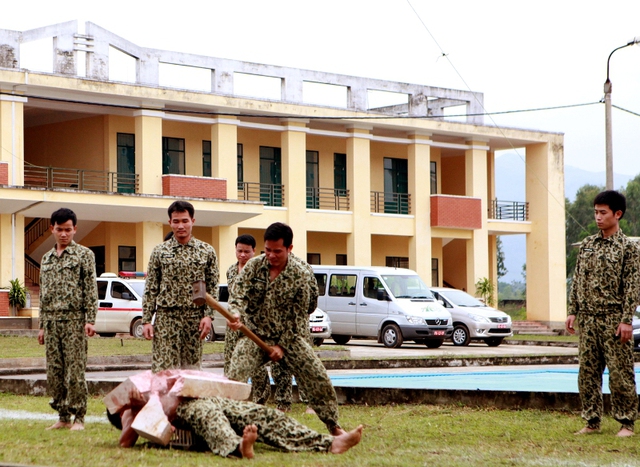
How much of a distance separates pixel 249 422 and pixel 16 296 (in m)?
23.0

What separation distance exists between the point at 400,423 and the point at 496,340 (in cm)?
1793

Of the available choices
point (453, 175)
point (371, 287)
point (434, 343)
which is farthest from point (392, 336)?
point (453, 175)

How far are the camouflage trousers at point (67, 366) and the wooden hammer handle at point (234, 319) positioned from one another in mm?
1841

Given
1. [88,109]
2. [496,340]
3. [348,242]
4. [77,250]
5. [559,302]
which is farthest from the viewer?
[559,302]

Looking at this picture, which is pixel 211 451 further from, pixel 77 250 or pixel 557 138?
pixel 557 138

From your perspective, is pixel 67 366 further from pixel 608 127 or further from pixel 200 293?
pixel 608 127

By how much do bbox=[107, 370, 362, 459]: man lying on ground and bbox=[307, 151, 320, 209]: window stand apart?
1167 inches

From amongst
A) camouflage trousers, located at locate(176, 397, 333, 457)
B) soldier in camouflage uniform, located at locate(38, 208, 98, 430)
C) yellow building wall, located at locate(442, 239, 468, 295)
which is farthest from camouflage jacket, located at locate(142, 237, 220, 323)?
yellow building wall, located at locate(442, 239, 468, 295)

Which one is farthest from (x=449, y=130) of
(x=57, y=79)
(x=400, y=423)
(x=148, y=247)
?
(x=400, y=423)

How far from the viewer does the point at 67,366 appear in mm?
8633

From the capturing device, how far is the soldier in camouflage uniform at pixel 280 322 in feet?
24.9

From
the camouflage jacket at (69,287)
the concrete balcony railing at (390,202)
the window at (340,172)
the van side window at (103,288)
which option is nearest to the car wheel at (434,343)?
the van side window at (103,288)

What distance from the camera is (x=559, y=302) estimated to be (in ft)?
131

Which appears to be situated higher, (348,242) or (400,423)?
(348,242)
